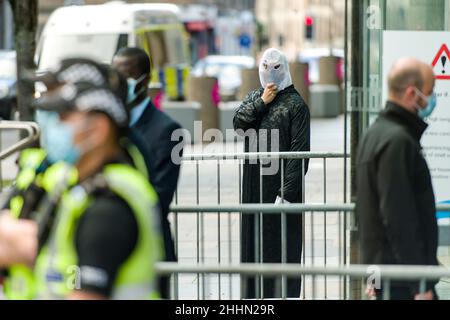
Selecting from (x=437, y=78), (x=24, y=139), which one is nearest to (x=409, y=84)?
(x=437, y=78)

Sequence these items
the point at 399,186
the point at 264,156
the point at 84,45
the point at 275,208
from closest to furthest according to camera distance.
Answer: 1. the point at 399,186
2. the point at 275,208
3. the point at 264,156
4. the point at 84,45

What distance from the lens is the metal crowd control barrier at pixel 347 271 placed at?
4141 mm

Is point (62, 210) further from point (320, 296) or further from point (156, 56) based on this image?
point (156, 56)

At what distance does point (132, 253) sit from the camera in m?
3.11

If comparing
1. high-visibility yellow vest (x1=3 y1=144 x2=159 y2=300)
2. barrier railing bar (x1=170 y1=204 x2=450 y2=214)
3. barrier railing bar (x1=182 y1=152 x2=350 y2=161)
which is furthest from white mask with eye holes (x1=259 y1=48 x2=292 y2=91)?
high-visibility yellow vest (x1=3 y1=144 x2=159 y2=300)

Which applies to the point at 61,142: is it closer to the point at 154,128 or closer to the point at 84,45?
the point at 154,128

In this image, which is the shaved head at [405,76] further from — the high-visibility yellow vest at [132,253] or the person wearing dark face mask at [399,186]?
the high-visibility yellow vest at [132,253]

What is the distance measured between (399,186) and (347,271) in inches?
21.0

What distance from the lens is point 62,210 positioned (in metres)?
3.28

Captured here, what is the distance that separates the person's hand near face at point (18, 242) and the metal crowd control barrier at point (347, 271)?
2.99 ft

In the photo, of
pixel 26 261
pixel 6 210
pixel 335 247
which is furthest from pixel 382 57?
pixel 26 261

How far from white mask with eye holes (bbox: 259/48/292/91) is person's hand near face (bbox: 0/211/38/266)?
167 inches

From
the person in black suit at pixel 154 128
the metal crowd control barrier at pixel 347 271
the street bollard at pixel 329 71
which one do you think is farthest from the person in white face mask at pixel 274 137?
the street bollard at pixel 329 71
